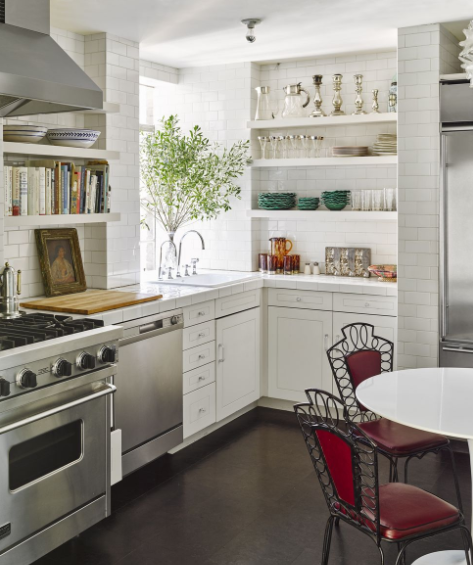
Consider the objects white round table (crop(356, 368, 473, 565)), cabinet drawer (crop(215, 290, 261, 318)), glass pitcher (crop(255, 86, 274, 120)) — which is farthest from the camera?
glass pitcher (crop(255, 86, 274, 120))

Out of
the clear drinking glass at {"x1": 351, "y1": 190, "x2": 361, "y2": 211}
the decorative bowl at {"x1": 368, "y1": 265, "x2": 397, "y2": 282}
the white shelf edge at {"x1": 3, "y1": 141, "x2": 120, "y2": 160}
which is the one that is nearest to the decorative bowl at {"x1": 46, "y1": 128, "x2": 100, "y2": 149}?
the white shelf edge at {"x1": 3, "y1": 141, "x2": 120, "y2": 160}

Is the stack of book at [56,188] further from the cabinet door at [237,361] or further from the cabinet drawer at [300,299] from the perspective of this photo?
the cabinet drawer at [300,299]

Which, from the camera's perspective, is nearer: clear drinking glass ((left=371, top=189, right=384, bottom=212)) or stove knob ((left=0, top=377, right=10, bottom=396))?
stove knob ((left=0, top=377, right=10, bottom=396))

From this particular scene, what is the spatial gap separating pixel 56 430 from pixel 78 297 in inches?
51.5

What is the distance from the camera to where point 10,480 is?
275 cm

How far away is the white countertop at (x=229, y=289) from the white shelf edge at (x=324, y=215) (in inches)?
18.4

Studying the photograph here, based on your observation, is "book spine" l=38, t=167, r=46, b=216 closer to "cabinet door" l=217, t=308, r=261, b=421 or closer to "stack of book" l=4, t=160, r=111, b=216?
"stack of book" l=4, t=160, r=111, b=216

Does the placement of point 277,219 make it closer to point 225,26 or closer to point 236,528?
point 225,26

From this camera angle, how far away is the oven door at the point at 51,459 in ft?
8.96

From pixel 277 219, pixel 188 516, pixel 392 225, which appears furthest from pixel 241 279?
pixel 188 516

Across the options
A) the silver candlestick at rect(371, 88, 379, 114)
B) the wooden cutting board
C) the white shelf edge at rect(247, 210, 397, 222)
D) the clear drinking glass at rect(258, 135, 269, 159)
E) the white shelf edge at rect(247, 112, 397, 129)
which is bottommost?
the wooden cutting board

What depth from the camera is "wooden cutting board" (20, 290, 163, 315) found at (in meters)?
3.71

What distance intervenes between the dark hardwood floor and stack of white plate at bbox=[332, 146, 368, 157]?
213 cm

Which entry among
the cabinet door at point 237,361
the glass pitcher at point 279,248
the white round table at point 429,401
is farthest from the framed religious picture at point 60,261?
the white round table at point 429,401
